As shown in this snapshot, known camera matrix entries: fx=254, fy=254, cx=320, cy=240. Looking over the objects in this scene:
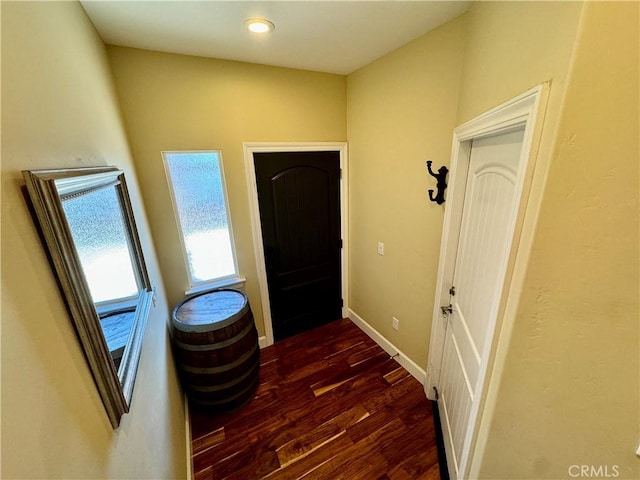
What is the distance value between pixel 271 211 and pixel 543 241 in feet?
6.31

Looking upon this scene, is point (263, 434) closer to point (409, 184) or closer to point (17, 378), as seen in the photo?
point (17, 378)

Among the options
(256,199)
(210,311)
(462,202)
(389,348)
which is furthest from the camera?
(389,348)

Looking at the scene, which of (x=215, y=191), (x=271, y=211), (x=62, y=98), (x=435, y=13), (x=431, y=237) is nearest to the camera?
(x=62, y=98)

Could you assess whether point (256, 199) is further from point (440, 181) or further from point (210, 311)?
point (440, 181)

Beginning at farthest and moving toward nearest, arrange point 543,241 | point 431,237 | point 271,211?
1. point 271,211
2. point 431,237
3. point 543,241

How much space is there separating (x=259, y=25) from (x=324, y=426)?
2.56 metres

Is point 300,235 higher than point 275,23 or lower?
lower

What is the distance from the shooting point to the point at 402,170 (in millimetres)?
1892

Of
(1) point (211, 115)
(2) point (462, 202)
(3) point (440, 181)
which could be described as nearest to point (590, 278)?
(2) point (462, 202)

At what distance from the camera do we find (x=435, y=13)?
1.34 metres

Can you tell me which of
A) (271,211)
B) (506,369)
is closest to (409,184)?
(271,211)

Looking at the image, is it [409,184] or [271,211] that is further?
[271,211]

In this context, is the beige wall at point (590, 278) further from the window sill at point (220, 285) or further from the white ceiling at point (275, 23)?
the window sill at point (220, 285)

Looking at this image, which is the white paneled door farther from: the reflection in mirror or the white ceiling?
the reflection in mirror
